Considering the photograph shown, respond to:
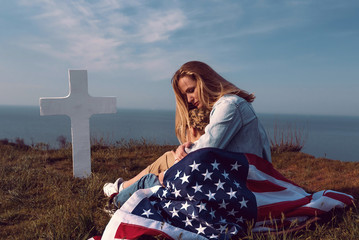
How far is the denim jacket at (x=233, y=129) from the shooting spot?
2.53 meters

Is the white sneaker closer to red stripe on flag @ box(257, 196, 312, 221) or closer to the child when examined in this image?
the child

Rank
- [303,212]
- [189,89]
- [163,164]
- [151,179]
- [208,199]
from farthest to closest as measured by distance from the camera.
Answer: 1. [163,164]
2. [189,89]
3. [151,179]
4. [303,212]
5. [208,199]

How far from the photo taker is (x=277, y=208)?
263 cm

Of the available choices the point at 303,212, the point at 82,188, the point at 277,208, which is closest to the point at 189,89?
the point at 277,208

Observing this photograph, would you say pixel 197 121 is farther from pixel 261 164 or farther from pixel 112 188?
pixel 112 188

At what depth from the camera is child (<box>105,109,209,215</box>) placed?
2.88 metres

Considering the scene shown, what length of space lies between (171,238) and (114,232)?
1.55 feet

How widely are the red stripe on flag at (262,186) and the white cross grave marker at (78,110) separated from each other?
315 cm

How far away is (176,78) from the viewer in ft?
10.3

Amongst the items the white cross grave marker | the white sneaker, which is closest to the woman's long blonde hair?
the white sneaker

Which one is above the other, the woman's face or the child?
the woman's face

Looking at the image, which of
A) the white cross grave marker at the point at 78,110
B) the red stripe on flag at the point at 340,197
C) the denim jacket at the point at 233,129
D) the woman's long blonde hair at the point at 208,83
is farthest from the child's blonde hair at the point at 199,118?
the white cross grave marker at the point at 78,110

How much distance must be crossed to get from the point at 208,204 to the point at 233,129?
28.0 inches

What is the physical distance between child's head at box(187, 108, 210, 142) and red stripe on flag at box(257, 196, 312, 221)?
3.64 feet
